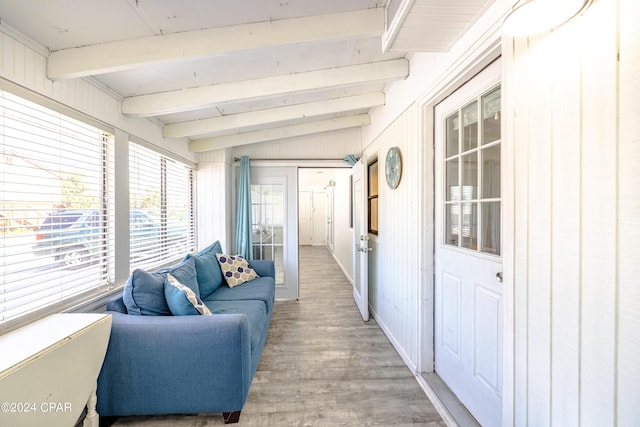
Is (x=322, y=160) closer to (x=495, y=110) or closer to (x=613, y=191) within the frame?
(x=495, y=110)

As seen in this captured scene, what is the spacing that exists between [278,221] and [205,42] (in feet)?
8.68

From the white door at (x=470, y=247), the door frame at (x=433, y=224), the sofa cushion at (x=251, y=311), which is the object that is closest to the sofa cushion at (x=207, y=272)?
the sofa cushion at (x=251, y=311)

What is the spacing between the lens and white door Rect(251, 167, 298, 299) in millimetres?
3846

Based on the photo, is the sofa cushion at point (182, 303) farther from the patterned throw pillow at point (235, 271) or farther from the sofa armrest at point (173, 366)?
the patterned throw pillow at point (235, 271)

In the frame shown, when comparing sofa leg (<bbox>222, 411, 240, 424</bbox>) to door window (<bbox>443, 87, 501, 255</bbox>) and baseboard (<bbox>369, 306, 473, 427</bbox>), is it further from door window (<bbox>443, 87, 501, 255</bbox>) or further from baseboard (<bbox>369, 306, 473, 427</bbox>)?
door window (<bbox>443, 87, 501, 255</bbox>)

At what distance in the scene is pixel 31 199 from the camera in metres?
1.41

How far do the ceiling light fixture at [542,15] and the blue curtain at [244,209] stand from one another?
3220 mm

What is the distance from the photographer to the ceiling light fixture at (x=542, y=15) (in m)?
0.82

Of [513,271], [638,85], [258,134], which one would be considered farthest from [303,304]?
[638,85]

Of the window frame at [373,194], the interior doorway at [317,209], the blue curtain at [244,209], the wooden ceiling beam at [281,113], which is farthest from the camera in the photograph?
the interior doorway at [317,209]

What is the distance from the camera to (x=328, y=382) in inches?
77.4

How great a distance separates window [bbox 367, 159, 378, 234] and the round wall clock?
0.84 metres

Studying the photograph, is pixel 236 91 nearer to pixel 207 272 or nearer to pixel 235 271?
pixel 207 272

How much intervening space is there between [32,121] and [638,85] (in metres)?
2.52
